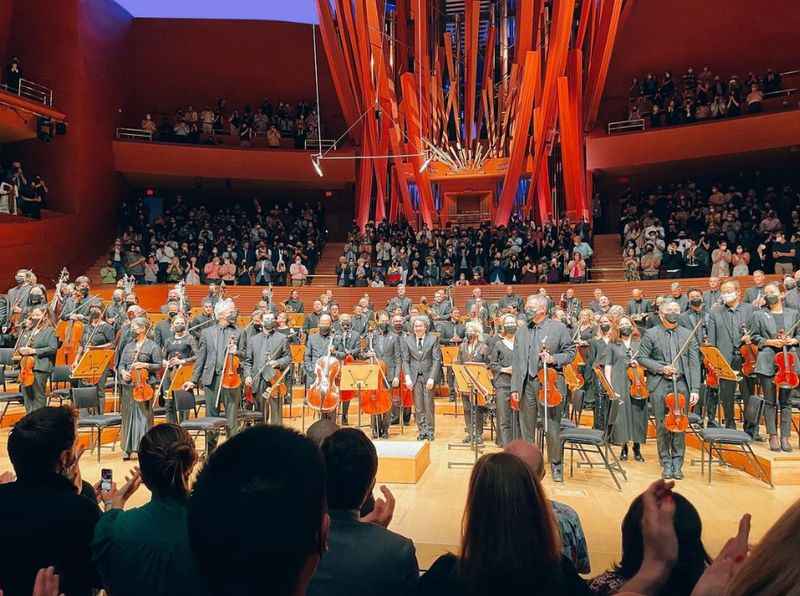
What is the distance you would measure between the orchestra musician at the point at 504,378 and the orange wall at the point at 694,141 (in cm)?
1489

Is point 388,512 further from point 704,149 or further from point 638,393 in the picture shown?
point 704,149

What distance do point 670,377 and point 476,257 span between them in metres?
12.0

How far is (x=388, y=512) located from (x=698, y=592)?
122cm

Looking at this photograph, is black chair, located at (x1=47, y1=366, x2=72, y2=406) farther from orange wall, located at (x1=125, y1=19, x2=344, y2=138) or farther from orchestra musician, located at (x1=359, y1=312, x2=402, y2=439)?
orange wall, located at (x1=125, y1=19, x2=344, y2=138)

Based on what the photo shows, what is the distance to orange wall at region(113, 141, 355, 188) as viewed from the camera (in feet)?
72.9

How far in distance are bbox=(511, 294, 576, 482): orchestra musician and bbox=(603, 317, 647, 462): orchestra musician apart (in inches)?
35.5

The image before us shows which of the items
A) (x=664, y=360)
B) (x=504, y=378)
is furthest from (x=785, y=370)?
(x=504, y=378)

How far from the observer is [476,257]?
18766mm

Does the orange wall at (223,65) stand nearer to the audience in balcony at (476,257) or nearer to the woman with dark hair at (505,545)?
the audience in balcony at (476,257)

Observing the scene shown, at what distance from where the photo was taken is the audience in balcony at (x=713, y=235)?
1532 centimetres

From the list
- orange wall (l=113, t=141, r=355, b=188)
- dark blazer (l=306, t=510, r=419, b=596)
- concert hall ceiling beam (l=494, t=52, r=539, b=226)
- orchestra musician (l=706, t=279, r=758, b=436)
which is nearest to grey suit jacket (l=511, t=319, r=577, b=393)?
orchestra musician (l=706, t=279, r=758, b=436)

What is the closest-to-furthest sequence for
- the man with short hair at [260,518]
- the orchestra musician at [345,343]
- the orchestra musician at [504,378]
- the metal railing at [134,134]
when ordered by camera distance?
the man with short hair at [260,518]
the orchestra musician at [504,378]
the orchestra musician at [345,343]
the metal railing at [134,134]

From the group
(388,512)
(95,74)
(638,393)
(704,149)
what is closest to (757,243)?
(704,149)

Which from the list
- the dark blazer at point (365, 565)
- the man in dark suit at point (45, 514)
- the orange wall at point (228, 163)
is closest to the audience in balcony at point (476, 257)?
the orange wall at point (228, 163)
